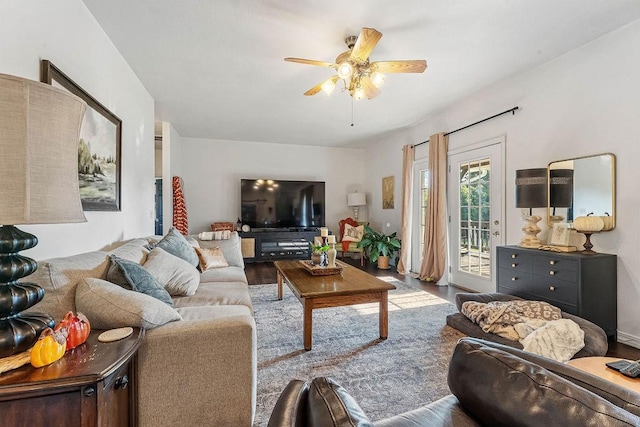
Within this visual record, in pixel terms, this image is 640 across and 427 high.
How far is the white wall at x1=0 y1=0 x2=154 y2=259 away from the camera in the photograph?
146cm

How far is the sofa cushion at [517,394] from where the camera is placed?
1.76 feet

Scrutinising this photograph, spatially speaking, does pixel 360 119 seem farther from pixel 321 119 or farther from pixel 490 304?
pixel 490 304

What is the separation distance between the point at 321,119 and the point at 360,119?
643 mm

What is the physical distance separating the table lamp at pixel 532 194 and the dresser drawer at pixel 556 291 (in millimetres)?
414

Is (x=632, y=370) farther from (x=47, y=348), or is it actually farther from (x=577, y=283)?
(x=47, y=348)

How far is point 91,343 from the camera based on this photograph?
1.10 m

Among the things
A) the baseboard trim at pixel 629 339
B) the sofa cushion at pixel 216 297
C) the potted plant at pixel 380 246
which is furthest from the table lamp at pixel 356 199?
the baseboard trim at pixel 629 339

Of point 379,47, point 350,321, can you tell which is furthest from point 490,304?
point 379,47

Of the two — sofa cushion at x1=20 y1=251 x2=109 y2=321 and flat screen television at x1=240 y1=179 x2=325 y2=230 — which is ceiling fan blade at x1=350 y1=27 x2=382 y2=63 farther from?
flat screen television at x1=240 y1=179 x2=325 y2=230

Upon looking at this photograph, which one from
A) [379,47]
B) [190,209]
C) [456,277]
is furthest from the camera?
[190,209]

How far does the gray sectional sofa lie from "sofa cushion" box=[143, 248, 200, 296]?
0.60 meters

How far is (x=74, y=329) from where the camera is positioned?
106 centimetres

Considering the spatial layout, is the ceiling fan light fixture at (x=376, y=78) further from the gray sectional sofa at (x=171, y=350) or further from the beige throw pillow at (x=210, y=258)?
the beige throw pillow at (x=210, y=258)

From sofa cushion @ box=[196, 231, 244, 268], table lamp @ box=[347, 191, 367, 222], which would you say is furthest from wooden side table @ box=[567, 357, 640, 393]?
table lamp @ box=[347, 191, 367, 222]
